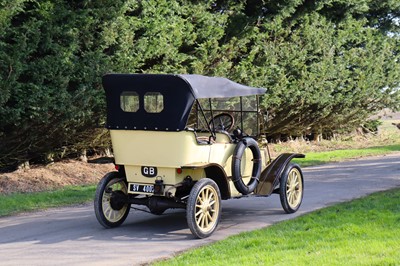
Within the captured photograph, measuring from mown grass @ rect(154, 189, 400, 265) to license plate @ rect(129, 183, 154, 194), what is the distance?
4.79ft

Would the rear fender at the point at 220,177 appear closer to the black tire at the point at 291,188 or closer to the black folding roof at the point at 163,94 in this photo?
the black folding roof at the point at 163,94

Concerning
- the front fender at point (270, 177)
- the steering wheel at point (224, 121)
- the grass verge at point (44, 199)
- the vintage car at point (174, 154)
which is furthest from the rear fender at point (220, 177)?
the grass verge at point (44, 199)

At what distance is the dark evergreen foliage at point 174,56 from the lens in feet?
46.2

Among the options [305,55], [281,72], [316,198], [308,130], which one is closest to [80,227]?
[316,198]

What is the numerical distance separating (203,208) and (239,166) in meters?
1.17

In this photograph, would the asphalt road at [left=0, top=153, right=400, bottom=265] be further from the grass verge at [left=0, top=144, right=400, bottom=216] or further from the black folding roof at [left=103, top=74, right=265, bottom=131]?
the black folding roof at [left=103, top=74, right=265, bottom=131]

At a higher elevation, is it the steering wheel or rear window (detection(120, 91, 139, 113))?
rear window (detection(120, 91, 139, 113))

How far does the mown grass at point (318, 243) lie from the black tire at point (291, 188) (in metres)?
0.57

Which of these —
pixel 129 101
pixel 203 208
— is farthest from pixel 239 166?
pixel 129 101

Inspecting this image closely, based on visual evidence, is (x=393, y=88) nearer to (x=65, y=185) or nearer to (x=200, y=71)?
(x=200, y=71)

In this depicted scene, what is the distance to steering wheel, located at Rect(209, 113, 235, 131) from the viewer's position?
11312mm

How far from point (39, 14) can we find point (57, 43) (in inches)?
30.9

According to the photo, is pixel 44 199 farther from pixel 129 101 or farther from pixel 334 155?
pixel 334 155

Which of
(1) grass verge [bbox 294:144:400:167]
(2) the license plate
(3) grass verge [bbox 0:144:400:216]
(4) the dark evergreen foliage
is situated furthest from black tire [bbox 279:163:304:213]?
(1) grass verge [bbox 294:144:400:167]
